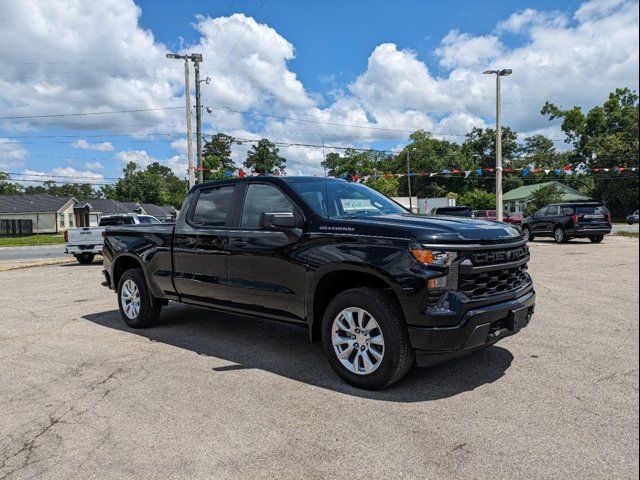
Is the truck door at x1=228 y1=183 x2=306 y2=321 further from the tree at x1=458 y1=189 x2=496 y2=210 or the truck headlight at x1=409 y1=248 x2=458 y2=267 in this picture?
the tree at x1=458 y1=189 x2=496 y2=210

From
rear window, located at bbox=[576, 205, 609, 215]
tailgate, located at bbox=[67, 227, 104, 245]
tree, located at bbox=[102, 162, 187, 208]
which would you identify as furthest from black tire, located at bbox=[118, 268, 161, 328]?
tree, located at bbox=[102, 162, 187, 208]

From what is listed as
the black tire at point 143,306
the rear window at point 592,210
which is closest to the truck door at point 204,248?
the black tire at point 143,306

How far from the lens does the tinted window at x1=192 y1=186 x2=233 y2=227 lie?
5332 millimetres

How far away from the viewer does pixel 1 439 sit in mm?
3279

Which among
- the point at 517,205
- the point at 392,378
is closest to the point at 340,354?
the point at 392,378

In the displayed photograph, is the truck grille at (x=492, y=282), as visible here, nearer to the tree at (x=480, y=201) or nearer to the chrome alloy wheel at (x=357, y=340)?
the chrome alloy wheel at (x=357, y=340)

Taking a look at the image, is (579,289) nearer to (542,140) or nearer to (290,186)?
(290,186)

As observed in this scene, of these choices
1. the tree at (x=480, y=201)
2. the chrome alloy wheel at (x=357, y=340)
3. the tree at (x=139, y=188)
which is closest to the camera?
the chrome alloy wheel at (x=357, y=340)

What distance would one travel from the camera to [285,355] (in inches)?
196

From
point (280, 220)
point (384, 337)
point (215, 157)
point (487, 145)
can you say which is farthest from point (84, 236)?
point (487, 145)

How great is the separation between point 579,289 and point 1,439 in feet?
27.6

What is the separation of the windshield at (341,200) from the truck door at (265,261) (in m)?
0.23

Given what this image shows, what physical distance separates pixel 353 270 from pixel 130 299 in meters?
3.81

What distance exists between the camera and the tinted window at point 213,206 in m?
5.33
